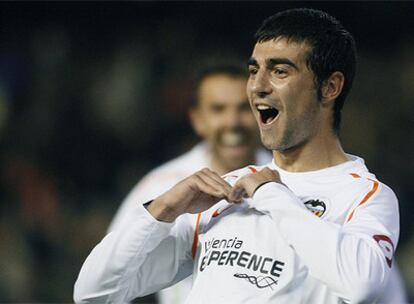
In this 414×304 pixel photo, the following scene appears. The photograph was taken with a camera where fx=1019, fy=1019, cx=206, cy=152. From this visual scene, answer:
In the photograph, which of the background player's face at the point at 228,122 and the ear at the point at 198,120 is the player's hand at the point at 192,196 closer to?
the background player's face at the point at 228,122

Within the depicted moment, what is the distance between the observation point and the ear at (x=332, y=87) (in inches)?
140

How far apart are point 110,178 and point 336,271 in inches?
291

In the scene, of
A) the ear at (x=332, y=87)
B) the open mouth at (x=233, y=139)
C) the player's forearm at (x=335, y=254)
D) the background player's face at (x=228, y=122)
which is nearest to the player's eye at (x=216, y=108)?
the background player's face at (x=228, y=122)

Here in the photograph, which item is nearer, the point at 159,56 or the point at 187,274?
the point at 187,274

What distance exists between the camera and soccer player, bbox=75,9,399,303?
3.20 m

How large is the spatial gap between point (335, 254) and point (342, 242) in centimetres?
5

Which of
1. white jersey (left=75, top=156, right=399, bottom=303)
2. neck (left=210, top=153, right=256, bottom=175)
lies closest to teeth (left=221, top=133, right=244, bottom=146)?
neck (left=210, top=153, right=256, bottom=175)

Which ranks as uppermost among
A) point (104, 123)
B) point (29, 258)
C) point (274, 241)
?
point (274, 241)

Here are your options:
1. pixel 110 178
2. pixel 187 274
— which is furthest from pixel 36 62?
pixel 187 274

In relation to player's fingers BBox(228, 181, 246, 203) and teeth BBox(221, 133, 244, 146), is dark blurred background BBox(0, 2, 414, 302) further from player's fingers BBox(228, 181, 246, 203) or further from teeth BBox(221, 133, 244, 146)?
player's fingers BBox(228, 181, 246, 203)

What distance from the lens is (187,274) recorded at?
375cm

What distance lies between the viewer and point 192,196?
346cm

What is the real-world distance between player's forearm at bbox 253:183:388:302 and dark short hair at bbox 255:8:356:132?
1.84ft

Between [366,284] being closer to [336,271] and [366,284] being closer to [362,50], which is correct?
[336,271]
